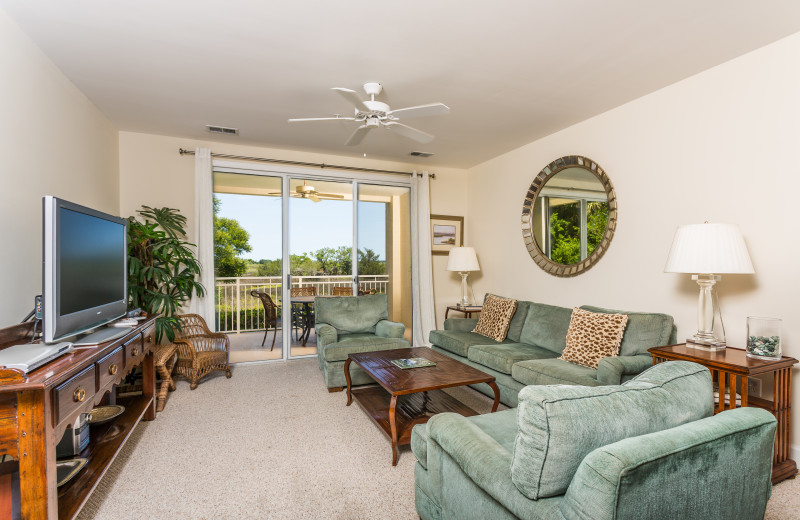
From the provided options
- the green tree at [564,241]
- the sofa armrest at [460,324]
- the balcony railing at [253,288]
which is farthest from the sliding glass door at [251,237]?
the green tree at [564,241]

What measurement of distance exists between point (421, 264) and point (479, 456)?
4.06 meters

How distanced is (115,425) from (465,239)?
4.58 metres

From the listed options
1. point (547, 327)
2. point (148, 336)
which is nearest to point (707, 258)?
point (547, 327)

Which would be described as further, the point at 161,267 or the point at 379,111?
the point at 161,267

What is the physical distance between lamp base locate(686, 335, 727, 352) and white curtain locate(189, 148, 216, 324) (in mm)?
4323

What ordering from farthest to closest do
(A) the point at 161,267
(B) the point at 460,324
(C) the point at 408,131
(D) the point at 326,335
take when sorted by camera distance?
(B) the point at 460,324, (A) the point at 161,267, (D) the point at 326,335, (C) the point at 408,131

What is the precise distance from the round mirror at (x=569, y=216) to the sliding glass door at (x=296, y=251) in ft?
5.92

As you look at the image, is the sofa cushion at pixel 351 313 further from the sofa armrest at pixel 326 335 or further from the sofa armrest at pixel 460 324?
the sofa armrest at pixel 460 324

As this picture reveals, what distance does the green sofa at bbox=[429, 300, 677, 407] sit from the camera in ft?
8.79

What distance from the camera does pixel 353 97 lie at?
2.54m

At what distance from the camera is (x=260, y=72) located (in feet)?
9.32

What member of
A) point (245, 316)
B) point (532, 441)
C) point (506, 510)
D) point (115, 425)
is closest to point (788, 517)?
point (506, 510)

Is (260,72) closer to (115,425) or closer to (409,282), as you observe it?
(115,425)

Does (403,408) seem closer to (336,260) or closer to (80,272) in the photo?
(80,272)
